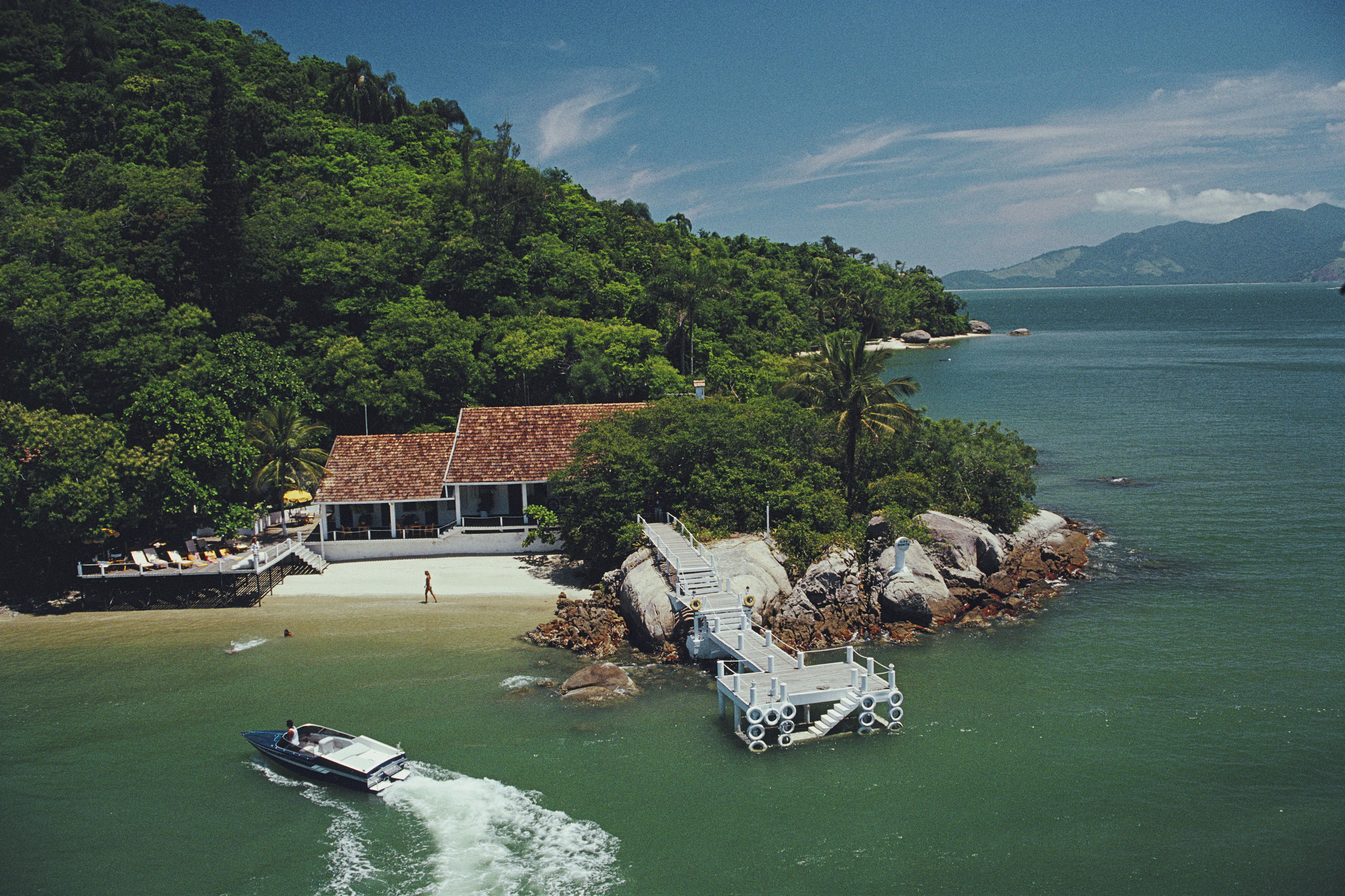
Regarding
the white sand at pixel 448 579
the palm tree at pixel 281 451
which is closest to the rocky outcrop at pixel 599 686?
the white sand at pixel 448 579

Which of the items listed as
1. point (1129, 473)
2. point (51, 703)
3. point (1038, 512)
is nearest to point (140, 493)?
point (51, 703)

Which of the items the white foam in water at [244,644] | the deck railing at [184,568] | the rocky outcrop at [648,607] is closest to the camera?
the rocky outcrop at [648,607]

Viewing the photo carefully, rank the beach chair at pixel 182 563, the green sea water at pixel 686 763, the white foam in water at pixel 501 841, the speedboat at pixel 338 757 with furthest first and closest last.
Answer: the beach chair at pixel 182 563 < the speedboat at pixel 338 757 < the green sea water at pixel 686 763 < the white foam in water at pixel 501 841

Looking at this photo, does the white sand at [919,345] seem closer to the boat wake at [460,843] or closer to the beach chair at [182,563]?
the beach chair at [182,563]

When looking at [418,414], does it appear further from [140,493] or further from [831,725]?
[831,725]

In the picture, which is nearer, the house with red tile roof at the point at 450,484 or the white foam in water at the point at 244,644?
the white foam in water at the point at 244,644

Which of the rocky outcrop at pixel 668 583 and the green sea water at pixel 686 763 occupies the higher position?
the rocky outcrop at pixel 668 583
